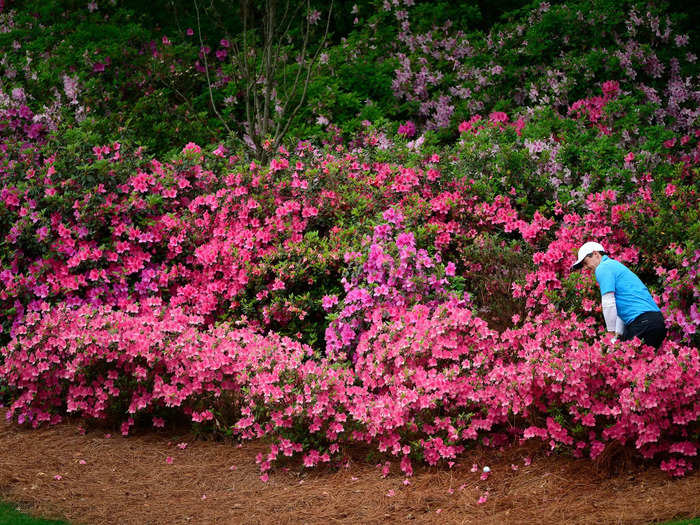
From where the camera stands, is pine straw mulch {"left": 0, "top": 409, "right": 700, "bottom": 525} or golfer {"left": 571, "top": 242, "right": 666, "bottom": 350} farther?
golfer {"left": 571, "top": 242, "right": 666, "bottom": 350}

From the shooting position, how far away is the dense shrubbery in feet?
14.4

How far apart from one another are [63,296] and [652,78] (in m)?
6.33

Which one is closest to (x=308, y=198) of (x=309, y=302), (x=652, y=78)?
(x=309, y=302)

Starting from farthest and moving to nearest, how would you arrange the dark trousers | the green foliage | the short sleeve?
the short sleeve
the dark trousers
the green foliage

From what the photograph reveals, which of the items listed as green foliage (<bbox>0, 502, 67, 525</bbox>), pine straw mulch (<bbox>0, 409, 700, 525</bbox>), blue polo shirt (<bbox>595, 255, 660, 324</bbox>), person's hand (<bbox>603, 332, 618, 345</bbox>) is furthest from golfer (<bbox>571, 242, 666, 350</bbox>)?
green foliage (<bbox>0, 502, 67, 525</bbox>)

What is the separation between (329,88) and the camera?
28.7 feet

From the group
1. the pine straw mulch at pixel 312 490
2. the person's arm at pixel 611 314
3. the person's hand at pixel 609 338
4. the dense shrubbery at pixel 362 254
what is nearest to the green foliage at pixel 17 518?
the pine straw mulch at pixel 312 490

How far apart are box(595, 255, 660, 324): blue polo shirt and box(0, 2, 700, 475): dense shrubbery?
23 centimetres

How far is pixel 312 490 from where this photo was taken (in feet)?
14.0

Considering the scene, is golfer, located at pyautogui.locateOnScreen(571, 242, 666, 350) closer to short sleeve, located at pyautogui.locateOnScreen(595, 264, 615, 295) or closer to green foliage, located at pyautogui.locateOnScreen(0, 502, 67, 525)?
short sleeve, located at pyautogui.locateOnScreen(595, 264, 615, 295)

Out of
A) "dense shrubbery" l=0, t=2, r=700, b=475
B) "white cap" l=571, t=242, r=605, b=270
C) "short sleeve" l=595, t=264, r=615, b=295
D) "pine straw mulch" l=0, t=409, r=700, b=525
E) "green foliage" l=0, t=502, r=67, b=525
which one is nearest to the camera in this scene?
"pine straw mulch" l=0, t=409, r=700, b=525

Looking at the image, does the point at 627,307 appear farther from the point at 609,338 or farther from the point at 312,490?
the point at 312,490

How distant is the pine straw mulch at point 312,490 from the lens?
3.73 metres

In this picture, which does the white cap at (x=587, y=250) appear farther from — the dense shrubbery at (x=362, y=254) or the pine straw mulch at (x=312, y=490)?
the pine straw mulch at (x=312, y=490)
